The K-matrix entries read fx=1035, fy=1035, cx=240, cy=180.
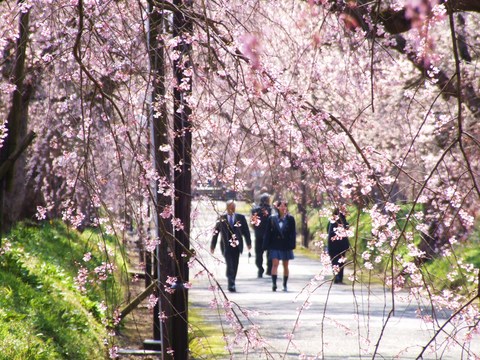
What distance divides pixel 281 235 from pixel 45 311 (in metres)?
12.0

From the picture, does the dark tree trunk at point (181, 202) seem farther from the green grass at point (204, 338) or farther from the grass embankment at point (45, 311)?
the grass embankment at point (45, 311)

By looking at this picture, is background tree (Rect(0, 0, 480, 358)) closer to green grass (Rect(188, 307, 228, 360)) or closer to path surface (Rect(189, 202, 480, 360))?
path surface (Rect(189, 202, 480, 360))

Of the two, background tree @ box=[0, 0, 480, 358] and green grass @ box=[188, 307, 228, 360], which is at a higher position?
background tree @ box=[0, 0, 480, 358]

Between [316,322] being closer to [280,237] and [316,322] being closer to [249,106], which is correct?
[280,237]

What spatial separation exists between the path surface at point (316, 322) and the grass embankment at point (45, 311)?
4.13 ft

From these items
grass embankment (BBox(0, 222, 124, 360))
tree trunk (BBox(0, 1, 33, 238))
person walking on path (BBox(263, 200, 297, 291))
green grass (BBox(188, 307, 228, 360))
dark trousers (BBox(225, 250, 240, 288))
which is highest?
tree trunk (BBox(0, 1, 33, 238))

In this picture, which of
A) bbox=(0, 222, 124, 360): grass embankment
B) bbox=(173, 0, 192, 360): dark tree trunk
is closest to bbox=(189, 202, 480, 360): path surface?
bbox=(173, 0, 192, 360): dark tree trunk

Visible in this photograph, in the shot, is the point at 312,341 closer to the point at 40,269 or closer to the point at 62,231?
the point at 40,269

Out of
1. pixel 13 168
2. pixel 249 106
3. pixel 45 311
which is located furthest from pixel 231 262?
pixel 249 106

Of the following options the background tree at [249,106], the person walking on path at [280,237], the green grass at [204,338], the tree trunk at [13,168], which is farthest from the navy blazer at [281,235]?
the tree trunk at [13,168]

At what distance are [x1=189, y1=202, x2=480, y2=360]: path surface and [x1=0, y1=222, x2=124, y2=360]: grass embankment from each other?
1260mm

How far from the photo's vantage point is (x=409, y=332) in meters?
14.3

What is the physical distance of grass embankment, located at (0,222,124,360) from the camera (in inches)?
306

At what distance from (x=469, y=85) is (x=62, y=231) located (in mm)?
9146
